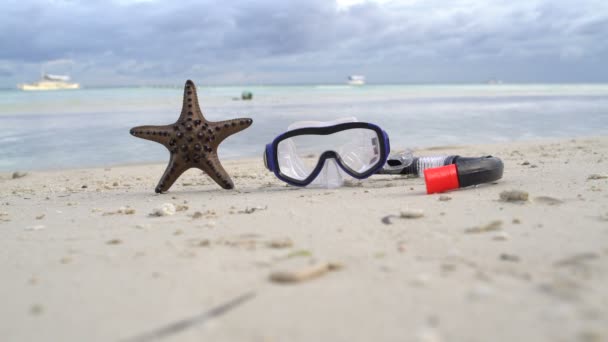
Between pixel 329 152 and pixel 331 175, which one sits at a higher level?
pixel 329 152

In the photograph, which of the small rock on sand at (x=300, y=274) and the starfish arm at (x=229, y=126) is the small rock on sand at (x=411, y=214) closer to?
the small rock on sand at (x=300, y=274)

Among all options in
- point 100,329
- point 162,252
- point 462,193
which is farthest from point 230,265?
point 462,193

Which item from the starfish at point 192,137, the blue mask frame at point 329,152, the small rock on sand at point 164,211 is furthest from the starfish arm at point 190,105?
the small rock on sand at point 164,211

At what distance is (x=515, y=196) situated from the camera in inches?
141

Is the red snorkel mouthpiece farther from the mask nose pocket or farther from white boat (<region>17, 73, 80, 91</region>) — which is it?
white boat (<region>17, 73, 80, 91</region>)

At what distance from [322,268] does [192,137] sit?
10.2 feet

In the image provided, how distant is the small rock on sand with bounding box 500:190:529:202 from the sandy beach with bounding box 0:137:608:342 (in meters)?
0.02


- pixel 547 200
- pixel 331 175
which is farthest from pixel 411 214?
pixel 331 175

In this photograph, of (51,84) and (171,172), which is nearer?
(171,172)

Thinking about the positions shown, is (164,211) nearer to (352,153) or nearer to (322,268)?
(322,268)

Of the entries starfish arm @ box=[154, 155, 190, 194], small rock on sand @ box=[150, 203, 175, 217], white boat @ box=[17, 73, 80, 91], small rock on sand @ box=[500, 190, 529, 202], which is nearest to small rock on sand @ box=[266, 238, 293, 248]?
small rock on sand @ box=[150, 203, 175, 217]

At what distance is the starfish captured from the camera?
504 cm

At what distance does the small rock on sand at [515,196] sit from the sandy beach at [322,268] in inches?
0.8

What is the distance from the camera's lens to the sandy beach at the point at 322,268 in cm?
176
